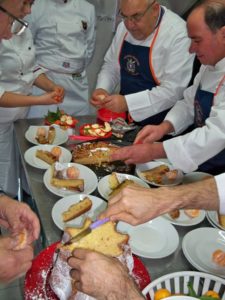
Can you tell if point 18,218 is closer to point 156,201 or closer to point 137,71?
point 156,201

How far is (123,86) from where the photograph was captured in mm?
2475

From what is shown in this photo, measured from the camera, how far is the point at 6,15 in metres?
1.68

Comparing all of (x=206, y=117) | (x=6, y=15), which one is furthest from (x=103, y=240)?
(x=6, y=15)

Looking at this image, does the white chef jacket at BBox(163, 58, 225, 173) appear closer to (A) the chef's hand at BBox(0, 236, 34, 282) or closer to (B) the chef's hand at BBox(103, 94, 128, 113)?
(B) the chef's hand at BBox(103, 94, 128, 113)

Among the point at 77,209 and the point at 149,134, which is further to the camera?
the point at 149,134

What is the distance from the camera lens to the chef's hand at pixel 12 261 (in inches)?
38.2

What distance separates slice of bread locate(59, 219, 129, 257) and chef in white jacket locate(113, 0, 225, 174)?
2.07 feet

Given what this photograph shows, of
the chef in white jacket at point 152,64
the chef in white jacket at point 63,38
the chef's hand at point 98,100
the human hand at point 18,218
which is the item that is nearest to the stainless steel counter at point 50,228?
the human hand at point 18,218

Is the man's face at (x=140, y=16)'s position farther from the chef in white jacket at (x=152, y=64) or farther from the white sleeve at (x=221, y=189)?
the white sleeve at (x=221, y=189)

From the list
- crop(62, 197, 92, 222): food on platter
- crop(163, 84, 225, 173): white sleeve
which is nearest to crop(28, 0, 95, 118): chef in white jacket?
crop(163, 84, 225, 173): white sleeve

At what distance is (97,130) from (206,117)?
612 mm

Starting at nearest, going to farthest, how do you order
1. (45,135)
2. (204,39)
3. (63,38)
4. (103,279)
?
(103,279) < (204,39) < (45,135) < (63,38)

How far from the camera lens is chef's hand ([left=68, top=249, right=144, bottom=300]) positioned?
81 centimetres

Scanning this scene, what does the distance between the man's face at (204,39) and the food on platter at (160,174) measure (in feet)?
1.87
